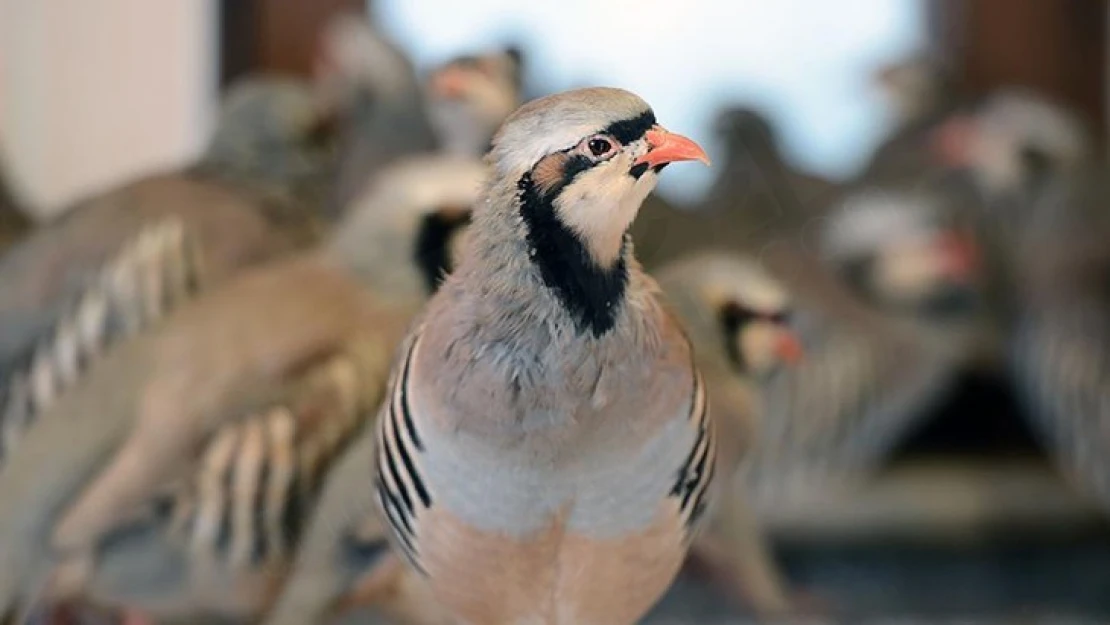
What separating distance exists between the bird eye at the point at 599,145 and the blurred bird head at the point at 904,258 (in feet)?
4.61

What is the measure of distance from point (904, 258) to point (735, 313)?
1.00 metres

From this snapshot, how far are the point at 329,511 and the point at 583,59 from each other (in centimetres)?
A: 93

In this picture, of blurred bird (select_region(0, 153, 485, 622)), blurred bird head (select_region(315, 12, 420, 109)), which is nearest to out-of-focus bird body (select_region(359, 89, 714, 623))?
blurred bird (select_region(0, 153, 485, 622))

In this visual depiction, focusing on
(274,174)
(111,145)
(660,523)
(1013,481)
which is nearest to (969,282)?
(1013,481)

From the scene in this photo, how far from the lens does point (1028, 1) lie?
2.43 metres

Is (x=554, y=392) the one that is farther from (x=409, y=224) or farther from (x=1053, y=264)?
(x=1053, y=264)

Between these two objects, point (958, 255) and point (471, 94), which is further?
point (958, 255)

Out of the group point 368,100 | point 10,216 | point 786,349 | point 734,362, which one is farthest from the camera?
point 368,100

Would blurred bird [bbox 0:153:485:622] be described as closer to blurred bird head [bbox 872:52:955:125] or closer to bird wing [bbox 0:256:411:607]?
bird wing [bbox 0:256:411:607]

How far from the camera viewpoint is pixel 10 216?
144 centimetres

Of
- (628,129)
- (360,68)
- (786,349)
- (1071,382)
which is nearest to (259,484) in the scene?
(786,349)

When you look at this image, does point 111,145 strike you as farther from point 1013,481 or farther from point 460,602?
point 1013,481

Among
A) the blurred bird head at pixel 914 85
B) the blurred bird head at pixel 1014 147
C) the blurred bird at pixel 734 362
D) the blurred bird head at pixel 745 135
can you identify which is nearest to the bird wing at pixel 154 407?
the blurred bird at pixel 734 362

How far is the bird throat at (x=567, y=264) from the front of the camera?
0.60 metres
